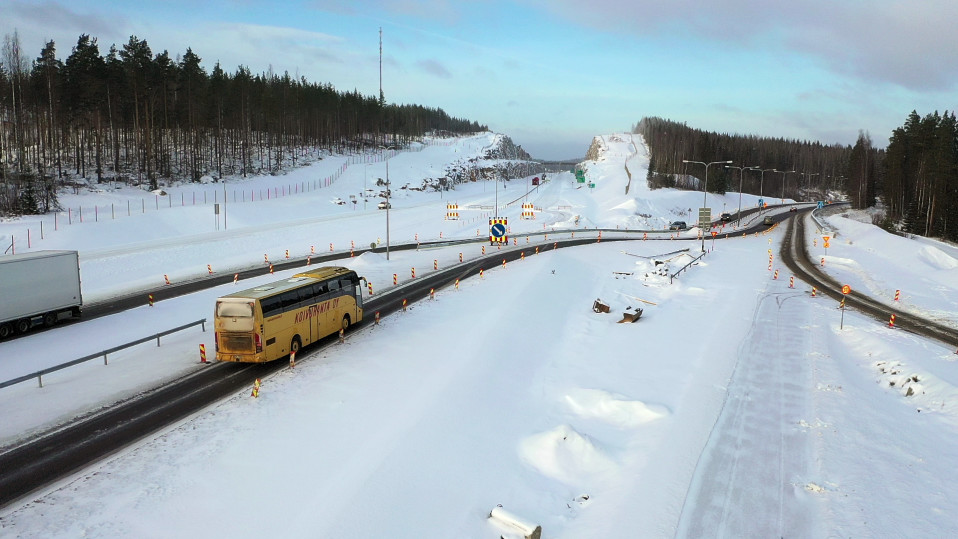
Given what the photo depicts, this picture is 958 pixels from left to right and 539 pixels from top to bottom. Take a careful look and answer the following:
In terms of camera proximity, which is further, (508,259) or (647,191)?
(647,191)

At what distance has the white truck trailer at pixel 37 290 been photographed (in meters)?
24.7

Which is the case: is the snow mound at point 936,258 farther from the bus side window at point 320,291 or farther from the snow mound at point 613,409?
the bus side window at point 320,291

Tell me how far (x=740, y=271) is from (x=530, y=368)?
34212 millimetres

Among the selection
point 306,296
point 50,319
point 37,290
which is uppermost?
point 306,296

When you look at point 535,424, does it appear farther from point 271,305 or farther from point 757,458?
point 271,305

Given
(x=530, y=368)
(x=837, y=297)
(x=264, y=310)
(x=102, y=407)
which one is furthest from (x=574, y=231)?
(x=102, y=407)

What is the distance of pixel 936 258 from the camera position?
54188 millimetres

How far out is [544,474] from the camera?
48.3ft

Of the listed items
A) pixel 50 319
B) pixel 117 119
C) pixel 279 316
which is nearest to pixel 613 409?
pixel 279 316

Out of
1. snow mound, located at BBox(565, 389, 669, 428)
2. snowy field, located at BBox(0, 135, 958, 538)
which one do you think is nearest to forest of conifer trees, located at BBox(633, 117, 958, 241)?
snowy field, located at BBox(0, 135, 958, 538)

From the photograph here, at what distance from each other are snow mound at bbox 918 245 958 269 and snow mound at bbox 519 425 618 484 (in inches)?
2157

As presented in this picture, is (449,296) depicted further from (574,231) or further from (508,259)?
(574,231)

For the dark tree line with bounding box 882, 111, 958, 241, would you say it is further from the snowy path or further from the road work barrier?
the road work barrier

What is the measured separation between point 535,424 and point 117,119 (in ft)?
290
